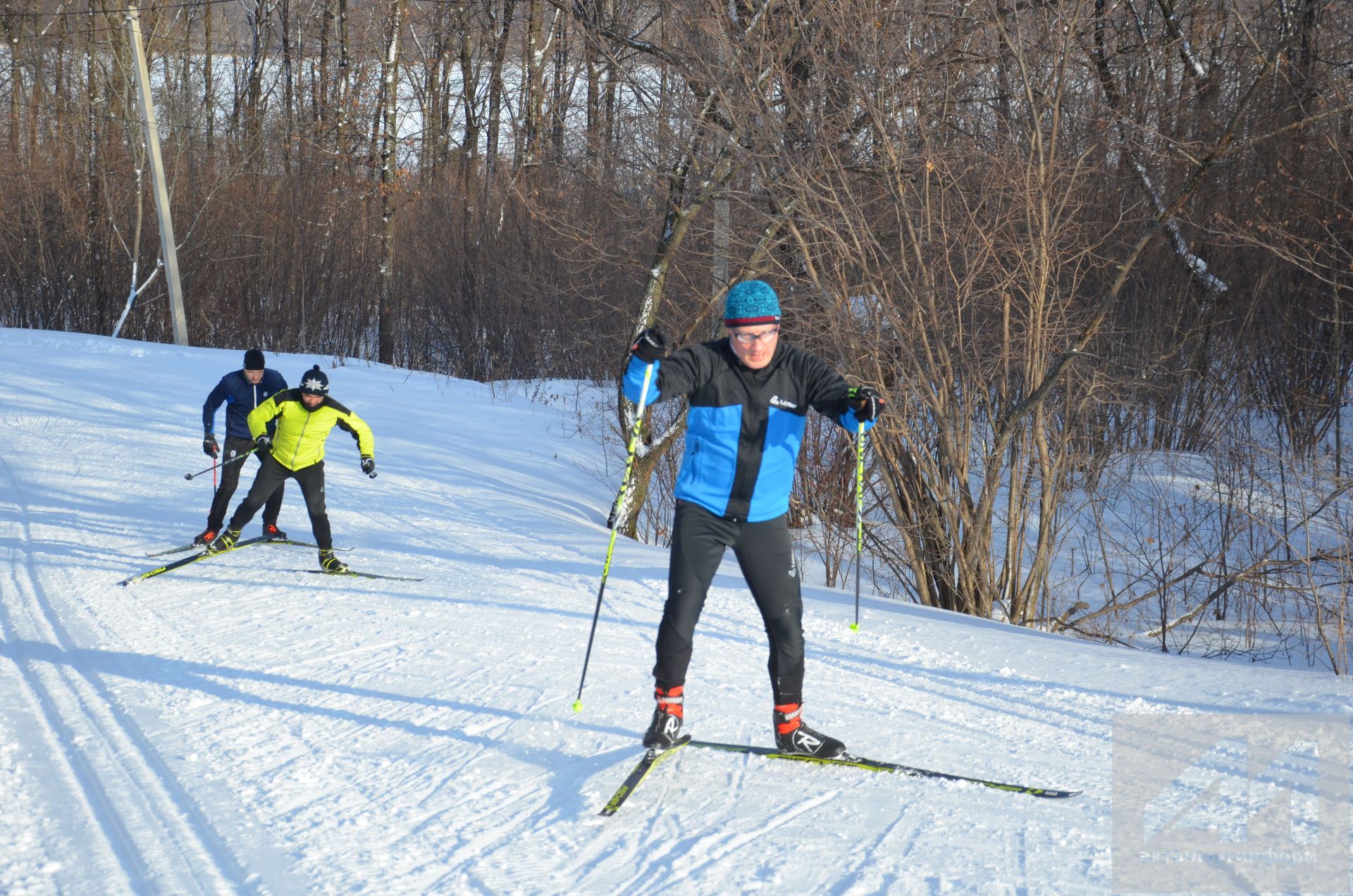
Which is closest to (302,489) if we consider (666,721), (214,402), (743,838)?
(214,402)

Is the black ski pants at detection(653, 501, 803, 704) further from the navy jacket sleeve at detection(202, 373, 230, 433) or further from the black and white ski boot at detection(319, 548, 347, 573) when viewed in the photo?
the navy jacket sleeve at detection(202, 373, 230, 433)

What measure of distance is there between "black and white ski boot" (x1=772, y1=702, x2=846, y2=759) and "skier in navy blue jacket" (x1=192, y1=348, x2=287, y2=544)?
5347mm

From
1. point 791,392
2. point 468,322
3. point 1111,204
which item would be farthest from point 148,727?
point 468,322

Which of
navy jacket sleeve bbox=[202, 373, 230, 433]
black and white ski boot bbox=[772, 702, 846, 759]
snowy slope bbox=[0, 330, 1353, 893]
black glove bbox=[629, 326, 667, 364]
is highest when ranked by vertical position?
black glove bbox=[629, 326, 667, 364]

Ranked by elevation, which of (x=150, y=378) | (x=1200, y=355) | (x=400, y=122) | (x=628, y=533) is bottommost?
(x=628, y=533)

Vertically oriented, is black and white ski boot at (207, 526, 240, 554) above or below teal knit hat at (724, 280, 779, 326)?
below

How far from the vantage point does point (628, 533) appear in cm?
1152

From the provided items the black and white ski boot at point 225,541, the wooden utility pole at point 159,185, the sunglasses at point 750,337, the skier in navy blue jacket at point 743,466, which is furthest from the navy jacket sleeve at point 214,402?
the wooden utility pole at point 159,185

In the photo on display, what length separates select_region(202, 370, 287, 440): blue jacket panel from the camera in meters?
8.56

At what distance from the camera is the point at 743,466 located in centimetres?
398

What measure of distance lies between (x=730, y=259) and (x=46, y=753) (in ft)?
22.4

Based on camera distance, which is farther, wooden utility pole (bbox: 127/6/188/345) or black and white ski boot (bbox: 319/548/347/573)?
wooden utility pole (bbox: 127/6/188/345)

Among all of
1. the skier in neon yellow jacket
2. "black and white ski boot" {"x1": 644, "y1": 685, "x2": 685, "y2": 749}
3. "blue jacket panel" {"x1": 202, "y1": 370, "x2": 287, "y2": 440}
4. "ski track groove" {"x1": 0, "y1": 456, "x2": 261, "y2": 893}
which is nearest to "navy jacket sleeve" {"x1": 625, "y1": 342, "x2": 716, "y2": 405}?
"black and white ski boot" {"x1": 644, "y1": 685, "x2": 685, "y2": 749}

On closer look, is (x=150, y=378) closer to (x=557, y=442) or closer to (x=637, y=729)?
(x=557, y=442)
